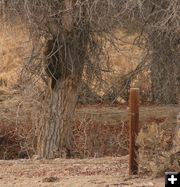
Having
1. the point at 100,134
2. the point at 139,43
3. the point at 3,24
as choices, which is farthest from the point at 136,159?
the point at 100,134

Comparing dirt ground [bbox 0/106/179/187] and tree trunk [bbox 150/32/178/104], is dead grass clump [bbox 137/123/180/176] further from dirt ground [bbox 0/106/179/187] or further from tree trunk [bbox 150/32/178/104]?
tree trunk [bbox 150/32/178/104]

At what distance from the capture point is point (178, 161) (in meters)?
7.97

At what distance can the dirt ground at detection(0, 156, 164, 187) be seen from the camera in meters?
7.95

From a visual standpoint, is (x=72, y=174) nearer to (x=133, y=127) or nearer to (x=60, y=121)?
(x=133, y=127)

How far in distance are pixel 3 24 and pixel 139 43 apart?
12.0 feet

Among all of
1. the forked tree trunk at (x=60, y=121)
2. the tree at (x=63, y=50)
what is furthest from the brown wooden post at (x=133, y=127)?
the forked tree trunk at (x=60, y=121)

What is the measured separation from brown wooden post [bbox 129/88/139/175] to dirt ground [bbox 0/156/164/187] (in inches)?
6.7

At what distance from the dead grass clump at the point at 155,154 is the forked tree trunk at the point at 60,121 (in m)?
5.63

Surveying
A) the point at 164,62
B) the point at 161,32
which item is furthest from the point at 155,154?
the point at 164,62

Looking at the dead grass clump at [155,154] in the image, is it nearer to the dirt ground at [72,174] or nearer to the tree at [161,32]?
the dirt ground at [72,174]

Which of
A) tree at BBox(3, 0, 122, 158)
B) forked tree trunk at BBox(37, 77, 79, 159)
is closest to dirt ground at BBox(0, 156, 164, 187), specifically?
tree at BBox(3, 0, 122, 158)

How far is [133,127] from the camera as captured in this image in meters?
8.30

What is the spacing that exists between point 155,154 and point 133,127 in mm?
Answer: 453

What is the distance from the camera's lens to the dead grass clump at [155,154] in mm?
7988
